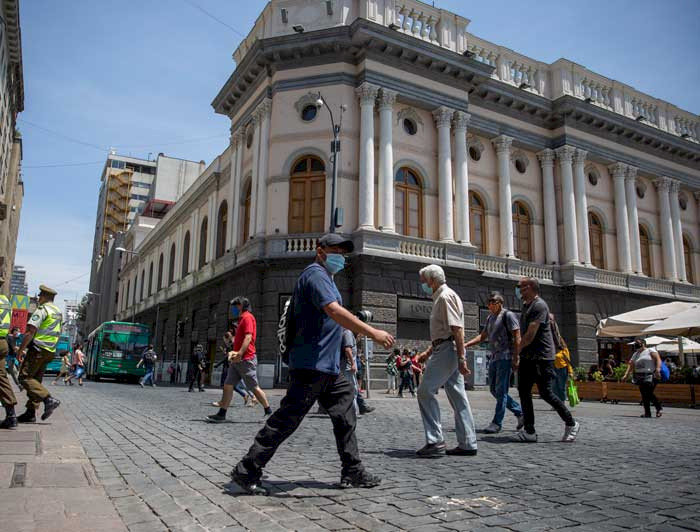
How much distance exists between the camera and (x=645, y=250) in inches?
1161

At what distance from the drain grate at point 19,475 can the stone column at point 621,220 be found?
91.2 ft

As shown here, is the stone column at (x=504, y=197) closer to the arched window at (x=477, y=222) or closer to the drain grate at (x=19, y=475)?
the arched window at (x=477, y=222)

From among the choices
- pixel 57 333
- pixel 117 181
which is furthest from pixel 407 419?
pixel 117 181

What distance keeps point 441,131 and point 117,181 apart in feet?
284

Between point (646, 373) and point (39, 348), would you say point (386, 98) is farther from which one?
point (39, 348)

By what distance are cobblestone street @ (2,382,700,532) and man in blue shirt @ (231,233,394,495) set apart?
0.55 feet

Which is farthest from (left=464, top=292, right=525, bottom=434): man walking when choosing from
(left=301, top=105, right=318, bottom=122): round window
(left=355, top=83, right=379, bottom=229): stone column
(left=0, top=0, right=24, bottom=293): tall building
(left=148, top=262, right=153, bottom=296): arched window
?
(left=148, top=262, right=153, bottom=296): arched window

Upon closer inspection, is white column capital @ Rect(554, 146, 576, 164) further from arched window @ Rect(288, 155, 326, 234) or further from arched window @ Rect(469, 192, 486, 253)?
arched window @ Rect(288, 155, 326, 234)

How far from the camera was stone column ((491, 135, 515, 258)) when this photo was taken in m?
24.6

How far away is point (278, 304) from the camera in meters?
20.9

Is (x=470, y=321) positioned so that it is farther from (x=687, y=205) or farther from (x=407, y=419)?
(x=687, y=205)

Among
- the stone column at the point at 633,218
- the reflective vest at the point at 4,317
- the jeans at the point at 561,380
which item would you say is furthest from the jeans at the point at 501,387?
the stone column at the point at 633,218

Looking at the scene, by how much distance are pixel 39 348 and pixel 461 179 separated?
60.9ft

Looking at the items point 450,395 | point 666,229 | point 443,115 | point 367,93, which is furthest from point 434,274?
point 666,229
